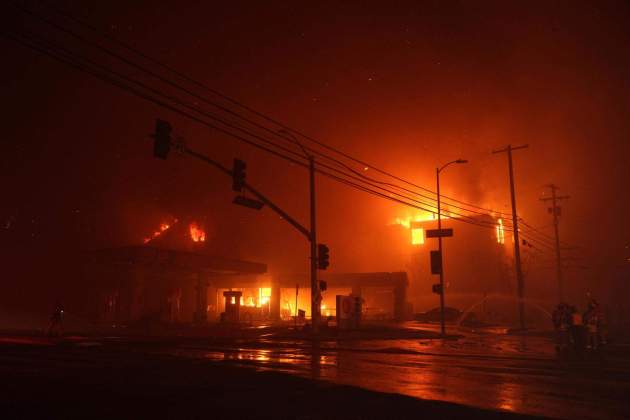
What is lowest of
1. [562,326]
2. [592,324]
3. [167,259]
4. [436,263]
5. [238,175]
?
[562,326]

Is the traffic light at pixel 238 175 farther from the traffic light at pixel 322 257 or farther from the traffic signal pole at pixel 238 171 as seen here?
the traffic light at pixel 322 257

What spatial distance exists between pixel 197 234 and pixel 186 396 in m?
78.2

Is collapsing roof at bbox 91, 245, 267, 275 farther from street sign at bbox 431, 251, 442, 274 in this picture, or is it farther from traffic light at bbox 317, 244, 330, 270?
street sign at bbox 431, 251, 442, 274

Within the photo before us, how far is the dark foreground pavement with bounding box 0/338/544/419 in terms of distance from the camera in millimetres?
7492

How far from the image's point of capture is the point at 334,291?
63.2 meters

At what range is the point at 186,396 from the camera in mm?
8820

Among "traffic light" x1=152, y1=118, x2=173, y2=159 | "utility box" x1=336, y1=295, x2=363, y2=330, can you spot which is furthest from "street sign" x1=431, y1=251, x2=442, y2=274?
"traffic light" x1=152, y1=118, x2=173, y2=159

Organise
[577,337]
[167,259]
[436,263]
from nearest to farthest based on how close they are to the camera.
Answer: [577,337], [436,263], [167,259]

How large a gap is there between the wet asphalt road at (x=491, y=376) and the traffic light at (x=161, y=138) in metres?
6.15

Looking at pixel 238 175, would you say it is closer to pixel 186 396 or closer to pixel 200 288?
pixel 186 396

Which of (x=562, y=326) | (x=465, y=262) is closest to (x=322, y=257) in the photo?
(x=562, y=326)

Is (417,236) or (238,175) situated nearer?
(238,175)

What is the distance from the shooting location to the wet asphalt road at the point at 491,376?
849cm

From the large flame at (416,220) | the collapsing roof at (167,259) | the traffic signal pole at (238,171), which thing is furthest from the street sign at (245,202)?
the large flame at (416,220)
